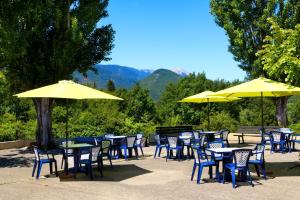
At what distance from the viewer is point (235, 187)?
10.4m

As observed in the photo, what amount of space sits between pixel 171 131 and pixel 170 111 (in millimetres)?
23262

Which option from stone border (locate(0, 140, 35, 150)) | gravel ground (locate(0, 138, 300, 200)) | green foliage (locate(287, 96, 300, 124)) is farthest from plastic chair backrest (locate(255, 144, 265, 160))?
green foliage (locate(287, 96, 300, 124))

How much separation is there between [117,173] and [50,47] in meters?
9.10

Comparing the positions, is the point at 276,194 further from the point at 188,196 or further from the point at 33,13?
the point at 33,13

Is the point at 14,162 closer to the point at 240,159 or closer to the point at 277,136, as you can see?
the point at 240,159

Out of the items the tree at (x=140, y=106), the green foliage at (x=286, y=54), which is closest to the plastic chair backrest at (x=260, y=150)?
the green foliage at (x=286, y=54)

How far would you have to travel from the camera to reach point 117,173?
42.8ft

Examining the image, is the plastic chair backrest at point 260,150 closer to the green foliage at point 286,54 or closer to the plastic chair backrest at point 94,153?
the green foliage at point 286,54

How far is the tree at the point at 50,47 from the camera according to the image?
19.1m

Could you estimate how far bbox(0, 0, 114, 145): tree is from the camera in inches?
754

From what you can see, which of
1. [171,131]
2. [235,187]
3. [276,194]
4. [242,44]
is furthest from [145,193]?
[242,44]

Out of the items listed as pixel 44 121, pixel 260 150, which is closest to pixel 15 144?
pixel 44 121

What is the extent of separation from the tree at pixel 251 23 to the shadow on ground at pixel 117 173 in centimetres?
1610

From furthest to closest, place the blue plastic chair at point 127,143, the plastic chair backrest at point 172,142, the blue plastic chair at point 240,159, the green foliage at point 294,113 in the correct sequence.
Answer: the green foliage at point 294,113, the blue plastic chair at point 127,143, the plastic chair backrest at point 172,142, the blue plastic chair at point 240,159
